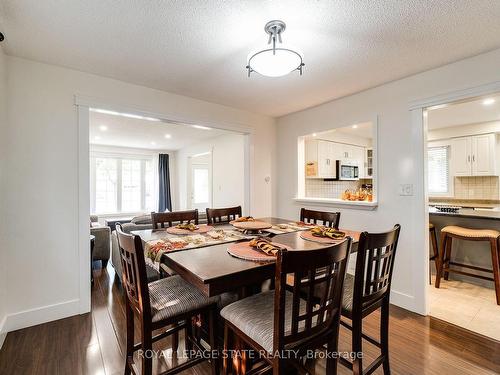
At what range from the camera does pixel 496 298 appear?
2631 millimetres

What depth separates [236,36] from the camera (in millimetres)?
1862

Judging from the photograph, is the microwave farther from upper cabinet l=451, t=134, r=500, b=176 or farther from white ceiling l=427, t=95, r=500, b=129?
upper cabinet l=451, t=134, r=500, b=176

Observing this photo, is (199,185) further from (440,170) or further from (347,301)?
(347,301)

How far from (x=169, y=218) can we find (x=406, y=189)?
2427 mm

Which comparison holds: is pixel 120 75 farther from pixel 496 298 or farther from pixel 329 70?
pixel 496 298

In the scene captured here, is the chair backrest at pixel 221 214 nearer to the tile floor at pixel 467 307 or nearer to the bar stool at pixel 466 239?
the tile floor at pixel 467 307

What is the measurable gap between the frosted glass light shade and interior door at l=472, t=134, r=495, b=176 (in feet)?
15.2

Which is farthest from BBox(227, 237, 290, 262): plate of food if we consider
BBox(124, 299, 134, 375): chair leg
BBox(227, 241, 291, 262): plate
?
BBox(124, 299, 134, 375): chair leg

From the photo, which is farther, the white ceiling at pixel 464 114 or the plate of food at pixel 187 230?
the white ceiling at pixel 464 114

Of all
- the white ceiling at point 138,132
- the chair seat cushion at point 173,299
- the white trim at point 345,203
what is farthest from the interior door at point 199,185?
the chair seat cushion at point 173,299

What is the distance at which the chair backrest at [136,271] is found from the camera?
1.21m

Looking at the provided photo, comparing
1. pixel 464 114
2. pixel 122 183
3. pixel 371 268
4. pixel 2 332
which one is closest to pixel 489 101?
pixel 464 114

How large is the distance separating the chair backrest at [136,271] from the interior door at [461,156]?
5.64 metres

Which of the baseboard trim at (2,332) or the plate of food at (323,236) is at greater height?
the plate of food at (323,236)
